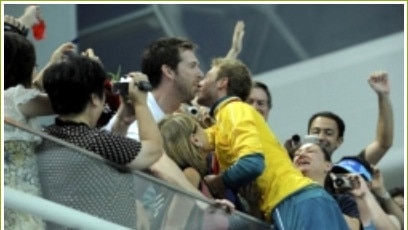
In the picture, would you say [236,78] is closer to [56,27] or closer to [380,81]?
[380,81]

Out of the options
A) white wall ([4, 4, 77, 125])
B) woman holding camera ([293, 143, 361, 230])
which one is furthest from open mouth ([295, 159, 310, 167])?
white wall ([4, 4, 77, 125])

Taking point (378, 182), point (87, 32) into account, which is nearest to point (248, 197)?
point (378, 182)

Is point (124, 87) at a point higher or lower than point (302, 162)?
higher

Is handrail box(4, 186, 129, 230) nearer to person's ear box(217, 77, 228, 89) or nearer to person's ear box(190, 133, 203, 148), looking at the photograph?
person's ear box(190, 133, 203, 148)

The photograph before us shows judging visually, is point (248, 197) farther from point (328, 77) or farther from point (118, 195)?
point (328, 77)

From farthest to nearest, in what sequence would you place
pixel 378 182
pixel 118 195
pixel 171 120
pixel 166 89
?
pixel 378 182 → pixel 166 89 → pixel 171 120 → pixel 118 195

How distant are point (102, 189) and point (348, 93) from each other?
930 cm

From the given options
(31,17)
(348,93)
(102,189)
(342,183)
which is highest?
(31,17)

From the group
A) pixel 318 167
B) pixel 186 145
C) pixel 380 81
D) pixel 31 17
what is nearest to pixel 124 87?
pixel 186 145

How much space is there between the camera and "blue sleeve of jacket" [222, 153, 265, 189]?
770 centimetres

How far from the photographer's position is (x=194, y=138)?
777cm

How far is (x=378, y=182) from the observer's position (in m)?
9.23

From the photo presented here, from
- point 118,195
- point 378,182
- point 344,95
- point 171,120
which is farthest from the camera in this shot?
point 344,95

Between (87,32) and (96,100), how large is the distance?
9.90 metres
